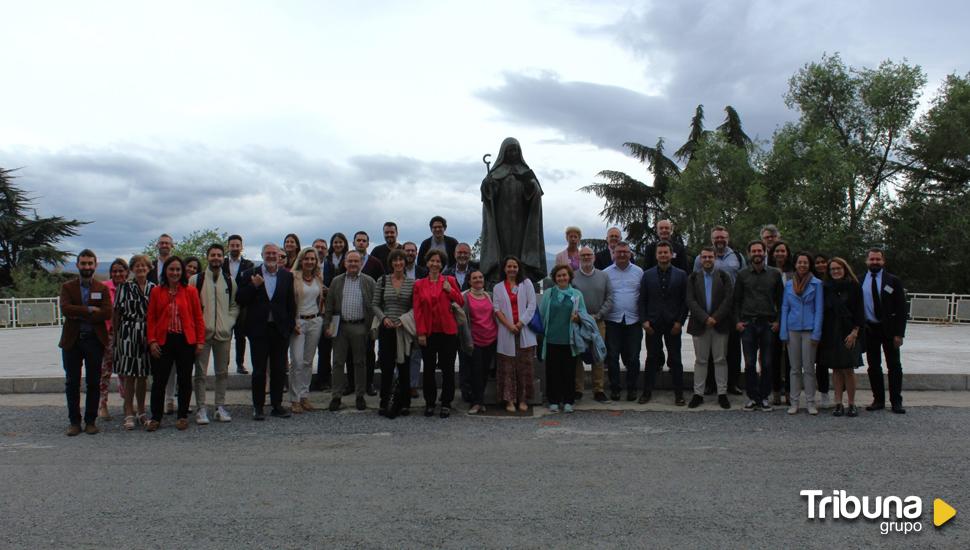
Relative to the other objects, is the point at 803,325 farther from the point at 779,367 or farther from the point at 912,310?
the point at 912,310

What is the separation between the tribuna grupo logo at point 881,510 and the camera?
15.3 ft

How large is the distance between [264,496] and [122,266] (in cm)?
431

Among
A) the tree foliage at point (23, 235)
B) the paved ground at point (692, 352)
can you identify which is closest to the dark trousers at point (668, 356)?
the paved ground at point (692, 352)

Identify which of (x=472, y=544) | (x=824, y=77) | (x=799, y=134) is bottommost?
(x=472, y=544)

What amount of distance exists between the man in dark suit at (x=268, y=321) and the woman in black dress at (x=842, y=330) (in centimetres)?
613

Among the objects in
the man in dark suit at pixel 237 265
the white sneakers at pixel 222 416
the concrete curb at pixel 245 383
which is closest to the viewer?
the white sneakers at pixel 222 416

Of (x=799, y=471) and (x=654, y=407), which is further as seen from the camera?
(x=654, y=407)

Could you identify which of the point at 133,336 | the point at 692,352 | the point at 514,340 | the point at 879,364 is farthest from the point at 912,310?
the point at 133,336

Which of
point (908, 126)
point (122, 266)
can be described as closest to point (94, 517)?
point (122, 266)

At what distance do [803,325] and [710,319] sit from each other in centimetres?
103

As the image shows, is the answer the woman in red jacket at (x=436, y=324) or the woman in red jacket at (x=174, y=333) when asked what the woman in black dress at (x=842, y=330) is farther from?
the woman in red jacket at (x=174, y=333)

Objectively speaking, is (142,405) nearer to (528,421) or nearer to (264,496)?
(264,496)

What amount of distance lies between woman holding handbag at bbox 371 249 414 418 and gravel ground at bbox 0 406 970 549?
0.31 meters

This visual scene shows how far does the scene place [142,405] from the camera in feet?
25.9
